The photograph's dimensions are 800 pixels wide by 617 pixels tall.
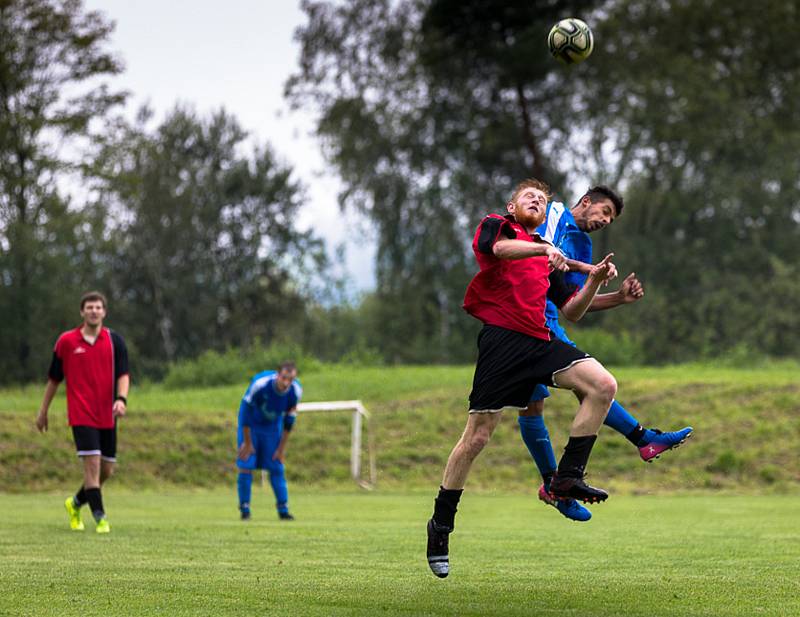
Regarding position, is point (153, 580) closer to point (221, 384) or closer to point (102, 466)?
point (102, 466)

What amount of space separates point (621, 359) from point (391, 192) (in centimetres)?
1071

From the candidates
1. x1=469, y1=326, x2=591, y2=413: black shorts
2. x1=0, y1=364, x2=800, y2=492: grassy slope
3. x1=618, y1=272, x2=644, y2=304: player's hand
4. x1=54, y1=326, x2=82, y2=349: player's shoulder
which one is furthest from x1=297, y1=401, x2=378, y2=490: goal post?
x1=469, y1=326, x2=591, y2=413: black shorts

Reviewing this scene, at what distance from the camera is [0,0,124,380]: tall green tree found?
129ft

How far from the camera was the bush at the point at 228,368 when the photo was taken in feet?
116

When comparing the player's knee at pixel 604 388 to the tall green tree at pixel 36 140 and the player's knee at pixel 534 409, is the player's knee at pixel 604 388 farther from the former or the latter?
the tall green tree at pixel 36 140

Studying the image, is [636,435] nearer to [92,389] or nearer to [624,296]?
[624,296]

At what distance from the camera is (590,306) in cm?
856

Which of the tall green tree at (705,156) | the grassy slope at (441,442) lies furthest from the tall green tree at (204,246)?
the grassy slope at (441,442)

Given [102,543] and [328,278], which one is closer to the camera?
[102,543]

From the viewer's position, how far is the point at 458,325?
46.2 metres

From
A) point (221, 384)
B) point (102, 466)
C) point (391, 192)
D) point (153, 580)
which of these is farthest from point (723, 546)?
point (391, 192)

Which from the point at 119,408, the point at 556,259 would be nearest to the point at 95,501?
the point at 119,408

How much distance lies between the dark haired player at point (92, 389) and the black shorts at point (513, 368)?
228 inches

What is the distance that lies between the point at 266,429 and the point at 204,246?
136 ft
